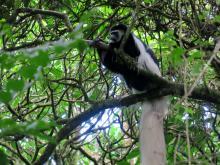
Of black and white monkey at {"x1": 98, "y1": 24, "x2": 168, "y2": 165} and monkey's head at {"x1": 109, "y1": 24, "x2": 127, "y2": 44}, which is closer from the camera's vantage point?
black and white monkey at {"x1": 98, "y1": 24, "x2": 168, "y2": 165}

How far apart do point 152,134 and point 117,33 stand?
769 mm

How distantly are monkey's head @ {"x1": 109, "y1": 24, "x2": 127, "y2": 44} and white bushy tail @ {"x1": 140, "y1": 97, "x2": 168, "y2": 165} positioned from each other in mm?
433

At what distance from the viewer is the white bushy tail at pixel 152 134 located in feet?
6.20

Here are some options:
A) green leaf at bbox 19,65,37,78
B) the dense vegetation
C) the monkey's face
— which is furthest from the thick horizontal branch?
green leaf at bbox 19,65,37,78

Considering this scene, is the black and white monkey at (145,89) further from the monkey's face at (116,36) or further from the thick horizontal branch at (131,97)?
the thick horizontal branch at (131,97)

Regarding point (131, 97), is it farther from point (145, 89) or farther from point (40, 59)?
point (40, 59)

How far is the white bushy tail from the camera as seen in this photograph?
189 centimetres

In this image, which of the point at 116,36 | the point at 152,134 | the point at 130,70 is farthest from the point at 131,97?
the point at 116,36

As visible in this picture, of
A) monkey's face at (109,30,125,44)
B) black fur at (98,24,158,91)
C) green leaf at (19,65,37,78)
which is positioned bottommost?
green leaf at (19,65,37,78)

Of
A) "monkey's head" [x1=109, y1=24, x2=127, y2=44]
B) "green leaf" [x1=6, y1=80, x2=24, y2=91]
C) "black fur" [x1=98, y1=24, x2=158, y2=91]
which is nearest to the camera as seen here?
"green leaf" [x1=6, y1=80, x2=24, y2=91]

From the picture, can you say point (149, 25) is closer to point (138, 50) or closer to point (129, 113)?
point (138, 50)

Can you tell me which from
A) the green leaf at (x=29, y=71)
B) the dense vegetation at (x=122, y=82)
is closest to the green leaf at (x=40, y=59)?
the green leaf at (x=29, y=71)

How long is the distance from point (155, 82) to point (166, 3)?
58 cm

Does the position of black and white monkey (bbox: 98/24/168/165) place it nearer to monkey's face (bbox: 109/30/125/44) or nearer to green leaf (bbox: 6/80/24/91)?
monkey's face (bbox: 109/30/125/44)
